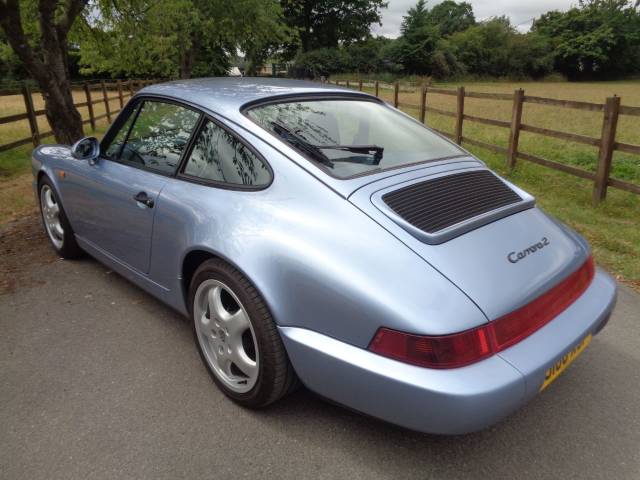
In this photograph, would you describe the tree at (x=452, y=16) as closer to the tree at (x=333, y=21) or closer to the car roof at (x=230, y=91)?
the tree at (x=333, y=21)

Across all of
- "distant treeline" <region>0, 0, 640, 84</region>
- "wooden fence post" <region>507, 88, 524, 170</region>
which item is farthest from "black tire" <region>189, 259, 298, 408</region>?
"distant treeline" <region>0, 0, 640, 84</region>

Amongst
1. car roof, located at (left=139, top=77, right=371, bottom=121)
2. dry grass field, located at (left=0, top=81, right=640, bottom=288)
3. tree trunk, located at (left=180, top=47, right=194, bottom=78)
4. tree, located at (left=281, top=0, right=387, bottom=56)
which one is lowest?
dry grass field, located at (left=0, top=81, right=640, bottom=288)

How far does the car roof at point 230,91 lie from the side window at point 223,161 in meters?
0.13

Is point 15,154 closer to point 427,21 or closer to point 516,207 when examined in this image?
point 516,207

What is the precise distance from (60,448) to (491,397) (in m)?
1.83

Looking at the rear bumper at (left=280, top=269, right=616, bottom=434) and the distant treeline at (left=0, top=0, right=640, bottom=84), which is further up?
the distant treeline at (left=0, top=0, right=640, bottom=84)

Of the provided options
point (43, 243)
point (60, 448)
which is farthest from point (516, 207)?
point (43, 243)

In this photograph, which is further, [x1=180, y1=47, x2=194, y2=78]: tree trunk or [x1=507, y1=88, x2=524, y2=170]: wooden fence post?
[x1=180, y1=47, x2=194, y2=78]: tree trunk

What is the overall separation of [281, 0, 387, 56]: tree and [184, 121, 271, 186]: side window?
5791cm

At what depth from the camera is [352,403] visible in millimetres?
1990

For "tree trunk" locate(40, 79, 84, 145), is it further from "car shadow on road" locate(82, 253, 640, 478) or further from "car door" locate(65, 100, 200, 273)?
"car shadow on road" locate(82, 253, 640, 478)

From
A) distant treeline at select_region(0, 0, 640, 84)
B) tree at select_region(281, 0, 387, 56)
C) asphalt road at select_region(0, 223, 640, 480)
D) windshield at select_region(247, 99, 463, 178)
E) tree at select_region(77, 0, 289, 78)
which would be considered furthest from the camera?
tree at select_region(281, 0, 387, 56)

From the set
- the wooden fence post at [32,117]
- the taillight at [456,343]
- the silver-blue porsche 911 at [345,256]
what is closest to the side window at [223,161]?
the silver-blue porsche 911 at [345,256]

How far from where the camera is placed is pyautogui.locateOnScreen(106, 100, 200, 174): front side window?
9.53ft
